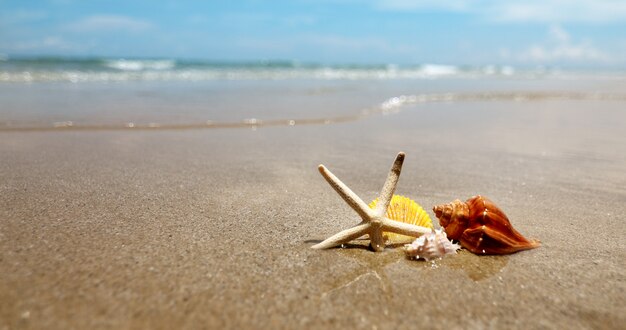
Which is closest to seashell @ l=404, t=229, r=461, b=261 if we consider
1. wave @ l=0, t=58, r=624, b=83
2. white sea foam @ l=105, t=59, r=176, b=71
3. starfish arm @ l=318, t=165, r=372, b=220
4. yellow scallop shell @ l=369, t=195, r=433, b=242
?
yellow scallop shell @ l=369, t=195, r=433, b=242

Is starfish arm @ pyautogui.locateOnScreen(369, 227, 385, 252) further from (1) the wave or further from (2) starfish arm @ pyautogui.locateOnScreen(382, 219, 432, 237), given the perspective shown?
(1) the wave

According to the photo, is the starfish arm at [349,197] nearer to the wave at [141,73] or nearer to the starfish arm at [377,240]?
the starfish arm at [377,240]

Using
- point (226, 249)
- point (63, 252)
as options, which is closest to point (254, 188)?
point (226, 249)

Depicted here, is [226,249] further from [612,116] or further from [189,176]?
[612,116]

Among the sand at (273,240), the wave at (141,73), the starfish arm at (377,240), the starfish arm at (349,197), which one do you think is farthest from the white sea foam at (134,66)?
the starfish arm at (377,240)

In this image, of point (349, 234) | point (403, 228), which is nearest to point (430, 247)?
point (403, 228)

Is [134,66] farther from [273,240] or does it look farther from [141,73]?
[273,240]
